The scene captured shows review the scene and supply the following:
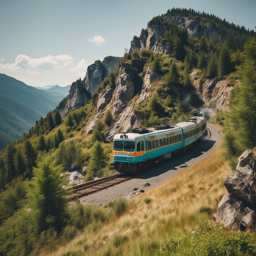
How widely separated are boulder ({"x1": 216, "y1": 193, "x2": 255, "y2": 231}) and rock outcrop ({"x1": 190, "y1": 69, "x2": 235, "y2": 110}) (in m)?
62.7

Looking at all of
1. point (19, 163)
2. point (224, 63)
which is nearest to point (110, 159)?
point (19, 163)

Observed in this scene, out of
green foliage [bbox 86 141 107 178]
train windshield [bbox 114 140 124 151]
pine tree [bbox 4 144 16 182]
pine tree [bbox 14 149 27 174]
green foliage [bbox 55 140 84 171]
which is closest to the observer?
train windshield [bbox 114 140 124 151]

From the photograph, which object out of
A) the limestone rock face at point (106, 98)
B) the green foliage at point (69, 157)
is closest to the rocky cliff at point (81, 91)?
the limestone rock face at point (106, 98)

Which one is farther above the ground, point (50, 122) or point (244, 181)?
point (244, 181)

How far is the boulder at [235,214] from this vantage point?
5044 mm

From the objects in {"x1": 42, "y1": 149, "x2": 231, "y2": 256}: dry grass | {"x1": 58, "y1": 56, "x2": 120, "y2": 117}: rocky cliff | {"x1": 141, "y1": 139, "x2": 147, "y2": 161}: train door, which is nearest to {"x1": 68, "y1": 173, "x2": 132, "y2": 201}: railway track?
{"x1": 141, "y1": 139, "x2": 147, "y2": 161}: train door

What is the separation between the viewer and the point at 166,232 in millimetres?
5457

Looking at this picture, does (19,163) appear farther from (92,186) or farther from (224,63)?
(224,63)

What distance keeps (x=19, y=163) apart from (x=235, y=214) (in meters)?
76.5

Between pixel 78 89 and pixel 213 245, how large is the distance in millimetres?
177946

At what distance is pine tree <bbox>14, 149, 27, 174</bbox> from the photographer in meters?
66.6

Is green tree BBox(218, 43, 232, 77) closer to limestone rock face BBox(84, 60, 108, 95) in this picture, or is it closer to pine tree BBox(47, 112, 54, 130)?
pine tree BBox(47, 112, 54, 130)

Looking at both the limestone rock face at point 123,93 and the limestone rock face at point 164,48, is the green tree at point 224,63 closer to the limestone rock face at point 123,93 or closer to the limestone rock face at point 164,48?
the limestone rock face at point 123,93

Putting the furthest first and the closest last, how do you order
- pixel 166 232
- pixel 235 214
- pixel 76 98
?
pixel 76 98, pixel 166 232, pixel 235 214
